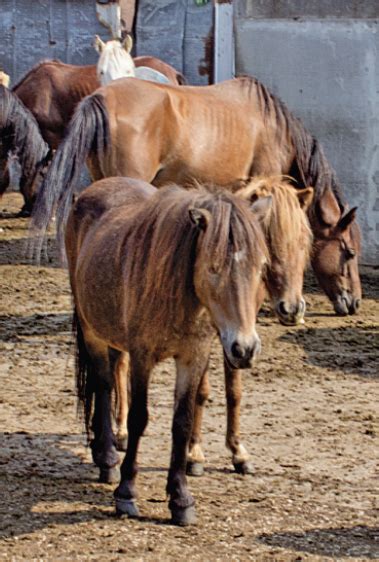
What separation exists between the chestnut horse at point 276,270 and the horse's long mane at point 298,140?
3096 millimetres

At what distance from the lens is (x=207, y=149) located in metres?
8.14

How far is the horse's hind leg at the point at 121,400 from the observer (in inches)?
218

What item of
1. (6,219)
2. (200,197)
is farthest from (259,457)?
(6,219)

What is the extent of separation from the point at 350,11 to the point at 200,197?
583 centimetres

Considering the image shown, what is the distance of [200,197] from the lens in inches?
177

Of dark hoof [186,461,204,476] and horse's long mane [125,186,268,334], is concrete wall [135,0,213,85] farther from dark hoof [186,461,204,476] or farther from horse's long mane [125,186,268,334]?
horse's long mane [125,186,268,334]

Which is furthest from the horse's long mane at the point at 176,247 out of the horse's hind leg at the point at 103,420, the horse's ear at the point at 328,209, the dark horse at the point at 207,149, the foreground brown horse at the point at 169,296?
the horse's ear at the point at 328,209

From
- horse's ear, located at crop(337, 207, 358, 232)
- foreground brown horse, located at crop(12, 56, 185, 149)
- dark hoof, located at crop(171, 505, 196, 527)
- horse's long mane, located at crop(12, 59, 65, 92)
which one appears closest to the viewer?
dark hoof, located at crop(171, 505, 196, 527)

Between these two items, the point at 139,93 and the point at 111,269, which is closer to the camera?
the point at 111,269

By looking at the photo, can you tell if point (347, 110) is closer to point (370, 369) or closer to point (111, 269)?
point (370, 369)

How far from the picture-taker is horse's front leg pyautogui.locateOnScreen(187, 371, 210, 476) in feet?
17.1

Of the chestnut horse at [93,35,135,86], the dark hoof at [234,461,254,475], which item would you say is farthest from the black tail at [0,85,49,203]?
the dark hoof at [234,461,254,475]

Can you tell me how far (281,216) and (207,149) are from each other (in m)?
3.08

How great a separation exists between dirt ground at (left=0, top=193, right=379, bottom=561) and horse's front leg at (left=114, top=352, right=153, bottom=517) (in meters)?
0.07
